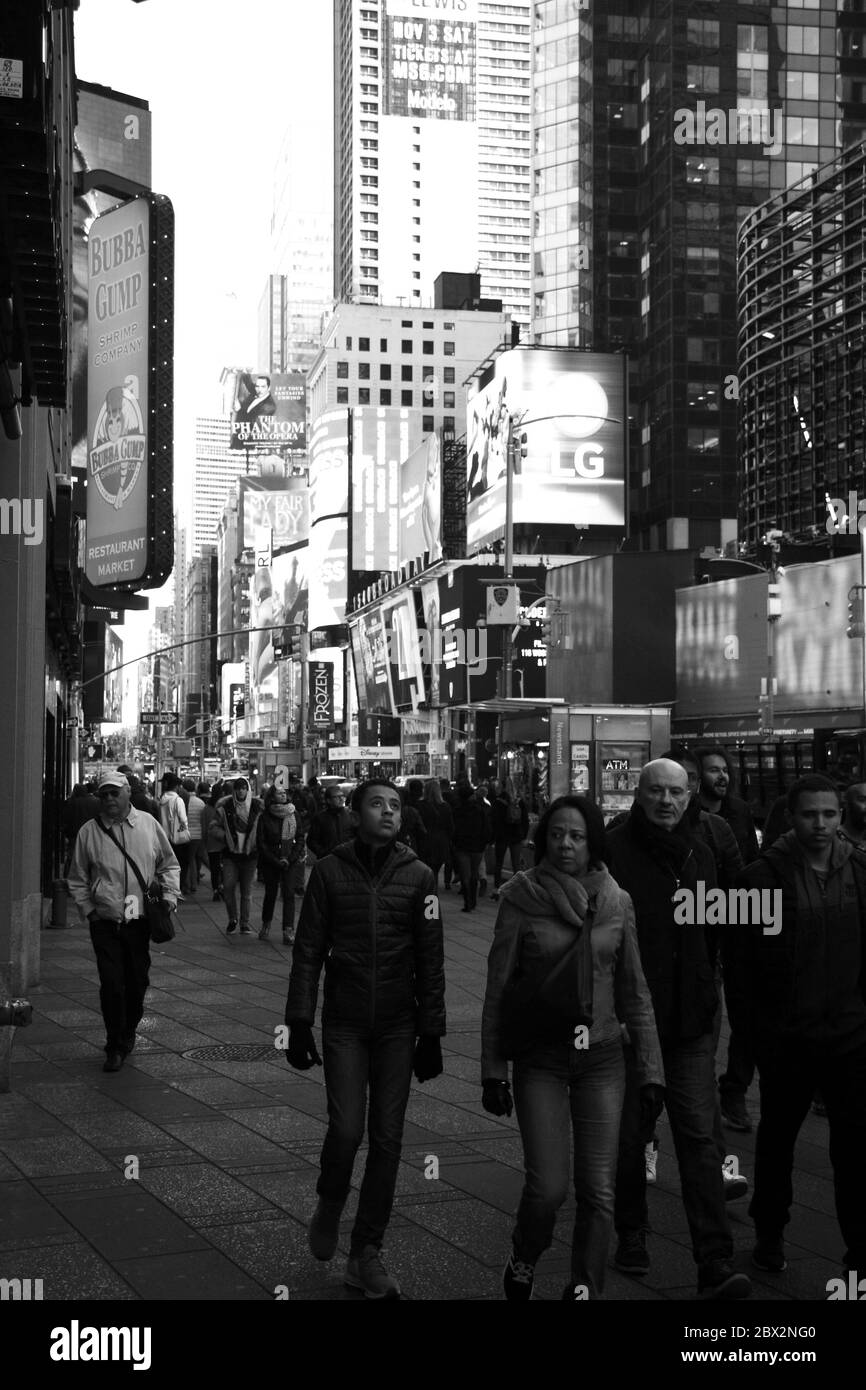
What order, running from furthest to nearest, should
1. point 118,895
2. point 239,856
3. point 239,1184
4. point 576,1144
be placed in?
point 239,856 < point 118,895 < point 239,1184 < point 576,1144

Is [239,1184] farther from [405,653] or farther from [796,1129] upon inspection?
[405,653]

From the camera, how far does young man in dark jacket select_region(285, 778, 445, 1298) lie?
18.4ft

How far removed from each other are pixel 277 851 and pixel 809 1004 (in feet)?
38.8

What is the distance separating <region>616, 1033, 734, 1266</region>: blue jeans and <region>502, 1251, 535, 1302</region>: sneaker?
0.71 metres

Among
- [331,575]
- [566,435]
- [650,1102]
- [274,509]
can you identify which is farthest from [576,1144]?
[274,509]

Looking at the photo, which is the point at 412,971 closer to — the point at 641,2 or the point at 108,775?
the point at 108,775

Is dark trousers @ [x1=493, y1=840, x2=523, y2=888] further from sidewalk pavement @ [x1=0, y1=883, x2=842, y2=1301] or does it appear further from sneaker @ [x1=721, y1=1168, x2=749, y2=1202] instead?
sneaker @ [x1=721, y1=1168, x2=749, y2=1202]

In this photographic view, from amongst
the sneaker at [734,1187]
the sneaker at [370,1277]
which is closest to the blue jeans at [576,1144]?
the sneaker at [370,1277]

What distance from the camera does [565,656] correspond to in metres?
41.0

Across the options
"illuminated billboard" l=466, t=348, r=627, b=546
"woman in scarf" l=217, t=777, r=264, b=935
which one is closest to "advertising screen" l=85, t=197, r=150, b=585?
"woman in scarf" l=217, t=777, r=264, b=935

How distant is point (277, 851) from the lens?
16.9 meters

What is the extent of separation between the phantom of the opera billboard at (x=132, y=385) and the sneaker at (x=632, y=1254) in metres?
14.1

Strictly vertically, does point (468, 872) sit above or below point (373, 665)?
below

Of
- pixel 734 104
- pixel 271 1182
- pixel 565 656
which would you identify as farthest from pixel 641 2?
pixel 271 1182
